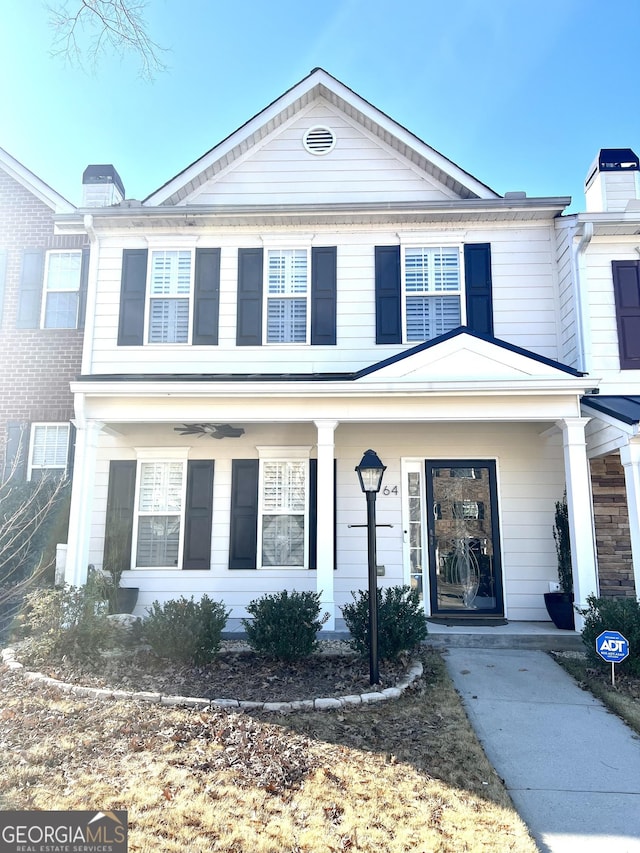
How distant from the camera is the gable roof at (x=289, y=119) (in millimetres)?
8391

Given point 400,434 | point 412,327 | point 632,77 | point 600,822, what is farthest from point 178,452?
point 632,77

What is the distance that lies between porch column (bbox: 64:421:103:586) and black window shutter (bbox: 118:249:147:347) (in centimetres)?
163

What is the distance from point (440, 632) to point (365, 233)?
559 cm

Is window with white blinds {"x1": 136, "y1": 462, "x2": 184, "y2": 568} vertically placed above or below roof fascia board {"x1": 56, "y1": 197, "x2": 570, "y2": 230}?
below

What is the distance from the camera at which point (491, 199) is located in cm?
809

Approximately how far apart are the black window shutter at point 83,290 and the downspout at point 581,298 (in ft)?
24.6

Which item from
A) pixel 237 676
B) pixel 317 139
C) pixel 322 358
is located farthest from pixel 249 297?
pixel 237 676

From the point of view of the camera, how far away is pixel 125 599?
24.7ft

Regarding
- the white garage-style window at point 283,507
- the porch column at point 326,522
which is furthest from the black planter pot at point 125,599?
the porch column at point 326,522

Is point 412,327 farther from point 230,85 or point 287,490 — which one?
point 230,85

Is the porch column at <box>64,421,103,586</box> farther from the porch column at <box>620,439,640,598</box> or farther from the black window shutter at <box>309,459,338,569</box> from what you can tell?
the porch column at <box>620,439,640,598</box>

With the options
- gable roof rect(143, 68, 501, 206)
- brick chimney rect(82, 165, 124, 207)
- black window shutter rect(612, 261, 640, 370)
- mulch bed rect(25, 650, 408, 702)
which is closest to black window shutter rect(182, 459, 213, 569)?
mulch bed rect(25, 650, 408, 702)

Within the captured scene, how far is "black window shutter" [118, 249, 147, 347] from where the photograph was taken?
8.20 m

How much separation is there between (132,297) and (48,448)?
2896 millimetres
